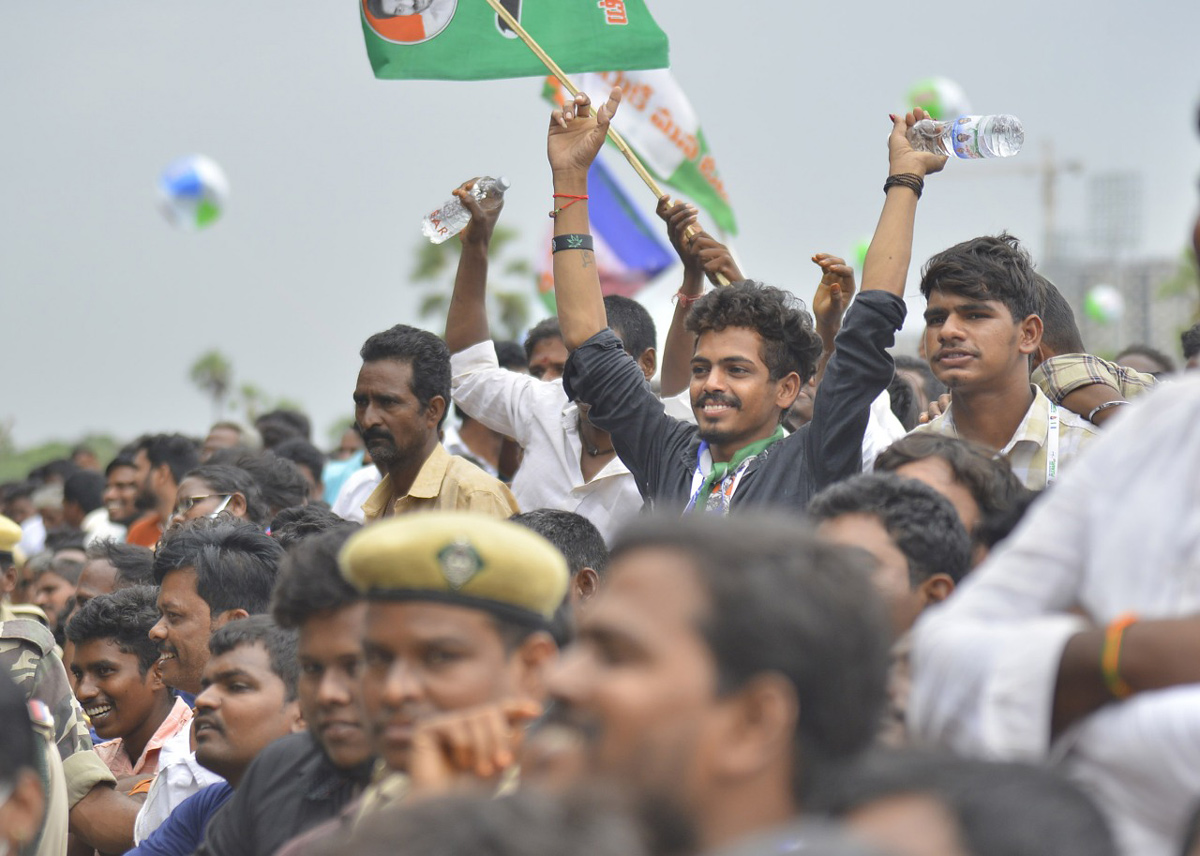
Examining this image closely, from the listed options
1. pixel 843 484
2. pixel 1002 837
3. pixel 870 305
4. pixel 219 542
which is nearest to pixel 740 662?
pixel 1002 837

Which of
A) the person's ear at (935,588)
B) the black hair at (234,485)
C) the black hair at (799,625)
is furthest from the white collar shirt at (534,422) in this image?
the black hair at (799,625)

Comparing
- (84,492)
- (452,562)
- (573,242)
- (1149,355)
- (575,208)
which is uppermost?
(575,208)

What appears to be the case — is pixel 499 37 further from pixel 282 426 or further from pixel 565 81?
pixel 282 426

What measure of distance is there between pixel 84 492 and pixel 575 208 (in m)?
8.51

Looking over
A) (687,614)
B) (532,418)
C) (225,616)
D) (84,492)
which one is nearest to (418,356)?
(532,418)

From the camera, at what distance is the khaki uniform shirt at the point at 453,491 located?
19.6 ft

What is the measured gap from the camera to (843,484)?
3.43 meters

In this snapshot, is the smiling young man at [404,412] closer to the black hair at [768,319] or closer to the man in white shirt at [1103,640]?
the black hair at [768,319]

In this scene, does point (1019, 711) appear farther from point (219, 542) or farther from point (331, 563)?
point (219, 542)

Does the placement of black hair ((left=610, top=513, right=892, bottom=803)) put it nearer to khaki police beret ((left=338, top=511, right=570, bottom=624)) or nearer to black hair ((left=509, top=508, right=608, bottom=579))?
khaki police beret ((left=338, top=511, right=570, bottom=624))

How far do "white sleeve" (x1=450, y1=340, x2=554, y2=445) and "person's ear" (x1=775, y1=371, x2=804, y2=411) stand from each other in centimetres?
169

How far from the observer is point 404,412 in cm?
632

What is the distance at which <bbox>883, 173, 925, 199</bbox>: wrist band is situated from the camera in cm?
438

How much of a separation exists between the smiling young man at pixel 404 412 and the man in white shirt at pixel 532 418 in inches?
5.1
